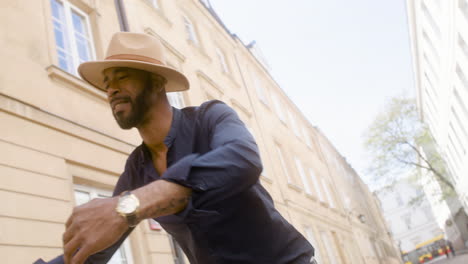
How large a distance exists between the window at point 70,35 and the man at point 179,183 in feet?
17.1

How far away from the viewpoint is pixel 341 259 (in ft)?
65.3

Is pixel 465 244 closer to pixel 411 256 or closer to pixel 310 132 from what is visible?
pixel 411 256

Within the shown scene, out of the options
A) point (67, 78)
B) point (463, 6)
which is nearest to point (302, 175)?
point (463, 6)

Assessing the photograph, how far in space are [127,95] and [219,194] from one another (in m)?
0.71

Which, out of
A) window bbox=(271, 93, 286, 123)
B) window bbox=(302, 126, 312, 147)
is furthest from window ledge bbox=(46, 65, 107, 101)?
window bbox=(302, 126, 312, 147)

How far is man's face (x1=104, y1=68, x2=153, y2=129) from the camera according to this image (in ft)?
5.60

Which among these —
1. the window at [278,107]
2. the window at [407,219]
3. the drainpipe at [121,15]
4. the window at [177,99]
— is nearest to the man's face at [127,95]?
the drainpipe at [121,15]

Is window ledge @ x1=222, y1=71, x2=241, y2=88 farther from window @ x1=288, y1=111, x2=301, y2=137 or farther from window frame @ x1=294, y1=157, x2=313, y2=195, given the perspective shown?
window @ x1=288, y1=111, x2=301, y2=137

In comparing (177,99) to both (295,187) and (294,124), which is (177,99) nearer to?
(295,187)

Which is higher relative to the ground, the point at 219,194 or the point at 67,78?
the point at 67,78

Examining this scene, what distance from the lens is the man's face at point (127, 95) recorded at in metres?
1.71

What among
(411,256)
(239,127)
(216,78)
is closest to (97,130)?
(239,127)

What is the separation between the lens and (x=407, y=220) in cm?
7425

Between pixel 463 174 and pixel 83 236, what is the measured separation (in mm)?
32113
